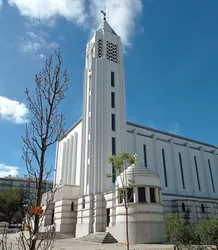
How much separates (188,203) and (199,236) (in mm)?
23457

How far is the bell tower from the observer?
35.2m

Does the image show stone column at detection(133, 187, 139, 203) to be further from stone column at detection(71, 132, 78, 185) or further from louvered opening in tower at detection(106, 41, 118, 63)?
louvered opening in tower at detection(106, 41, 118, 63)

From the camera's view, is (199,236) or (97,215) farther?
(97,215)

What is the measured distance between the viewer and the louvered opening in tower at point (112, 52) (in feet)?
147

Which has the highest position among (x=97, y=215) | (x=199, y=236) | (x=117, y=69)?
(x=117, y=69)

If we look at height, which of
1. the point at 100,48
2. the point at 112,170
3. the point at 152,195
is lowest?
the point at 152,195

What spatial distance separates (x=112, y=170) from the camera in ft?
116

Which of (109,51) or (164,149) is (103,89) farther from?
(164,149)

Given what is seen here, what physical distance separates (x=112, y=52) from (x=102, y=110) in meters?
13.7

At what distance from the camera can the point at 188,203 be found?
37031mm

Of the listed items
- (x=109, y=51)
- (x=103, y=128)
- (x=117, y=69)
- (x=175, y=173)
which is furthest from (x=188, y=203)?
(x=109, y=51)

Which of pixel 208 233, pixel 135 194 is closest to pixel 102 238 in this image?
pixel 135 194

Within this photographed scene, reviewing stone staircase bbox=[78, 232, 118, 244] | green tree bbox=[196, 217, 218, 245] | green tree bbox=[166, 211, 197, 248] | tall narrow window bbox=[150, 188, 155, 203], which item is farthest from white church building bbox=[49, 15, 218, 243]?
green tree bbox=[166, 211, 197, 248]

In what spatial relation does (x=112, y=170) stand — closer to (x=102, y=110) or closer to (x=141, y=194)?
(x=141, y=194)
